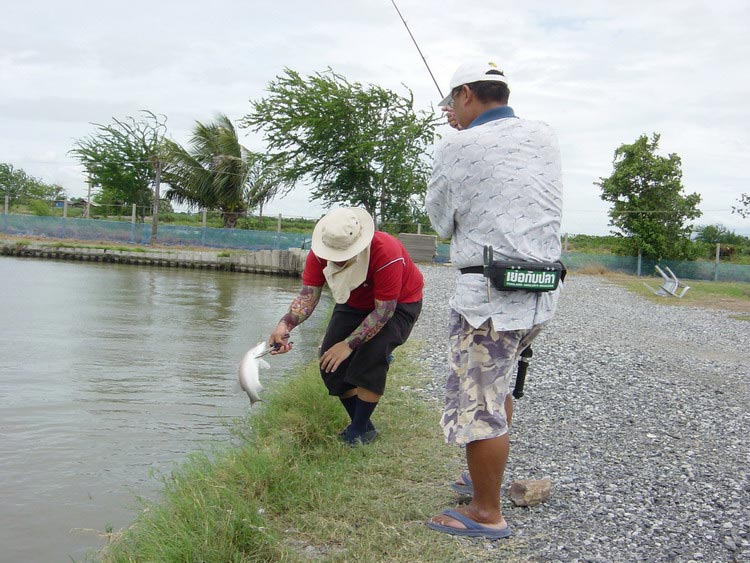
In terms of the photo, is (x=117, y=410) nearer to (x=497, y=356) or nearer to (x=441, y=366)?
(x=441, y=366)

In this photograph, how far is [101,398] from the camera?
7461 mm

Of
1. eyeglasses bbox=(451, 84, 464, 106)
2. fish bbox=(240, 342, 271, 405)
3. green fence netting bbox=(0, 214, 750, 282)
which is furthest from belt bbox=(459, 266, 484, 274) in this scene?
green fence netting bbox=(0, 214, 750, 282)

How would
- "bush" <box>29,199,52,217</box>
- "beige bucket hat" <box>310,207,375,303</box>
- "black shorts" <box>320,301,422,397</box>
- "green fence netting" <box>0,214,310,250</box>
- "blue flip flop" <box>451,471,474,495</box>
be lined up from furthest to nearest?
"bush" <box>29,199,52,217</box>
"green fence netting" <box>0,214,310,250</box>
"black shorts" <box>320,301,422,397</box>
"beige bucket hat" <box>310,207,375,303</box>
"blue flip flop" <box>451,471,474,495</box>

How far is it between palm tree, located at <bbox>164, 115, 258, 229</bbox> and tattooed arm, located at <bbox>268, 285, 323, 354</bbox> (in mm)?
37253

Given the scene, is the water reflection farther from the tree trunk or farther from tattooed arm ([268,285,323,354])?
the tree trunk

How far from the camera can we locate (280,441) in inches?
188

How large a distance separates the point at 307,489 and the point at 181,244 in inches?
1283

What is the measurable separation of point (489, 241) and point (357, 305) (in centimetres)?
166

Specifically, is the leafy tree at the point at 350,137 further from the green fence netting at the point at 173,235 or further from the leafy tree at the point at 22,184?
the leafy tree at the point at 22,184

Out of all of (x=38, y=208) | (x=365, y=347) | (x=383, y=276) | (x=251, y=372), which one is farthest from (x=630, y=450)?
(x=38, y=208)

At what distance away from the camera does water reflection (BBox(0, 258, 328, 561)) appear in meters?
4.67

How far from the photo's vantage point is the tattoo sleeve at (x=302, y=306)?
4.59m

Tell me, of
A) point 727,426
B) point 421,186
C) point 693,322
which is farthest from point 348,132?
point 727,426

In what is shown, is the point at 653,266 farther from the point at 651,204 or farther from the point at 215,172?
the point at 215,172
